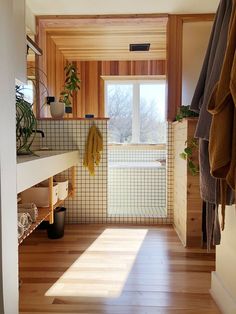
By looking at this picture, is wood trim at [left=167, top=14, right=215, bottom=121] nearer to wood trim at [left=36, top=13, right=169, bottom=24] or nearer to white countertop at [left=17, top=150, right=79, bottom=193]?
wood trim at [left=36, top=13, right=169, bottom=24]

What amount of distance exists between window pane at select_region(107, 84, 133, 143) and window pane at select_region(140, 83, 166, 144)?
201mm

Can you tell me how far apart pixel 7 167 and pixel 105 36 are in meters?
3.16

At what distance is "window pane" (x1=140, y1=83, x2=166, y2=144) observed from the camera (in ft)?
15.4

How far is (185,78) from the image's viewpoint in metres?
2.98

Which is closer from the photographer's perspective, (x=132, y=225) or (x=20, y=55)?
(x=20, y=55)

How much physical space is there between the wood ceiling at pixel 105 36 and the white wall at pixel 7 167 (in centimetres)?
230

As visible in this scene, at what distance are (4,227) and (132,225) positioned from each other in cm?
220

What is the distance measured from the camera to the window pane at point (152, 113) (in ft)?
15.4

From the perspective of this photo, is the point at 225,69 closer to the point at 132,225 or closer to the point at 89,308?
the point at 89,308

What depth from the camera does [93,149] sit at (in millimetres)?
2881

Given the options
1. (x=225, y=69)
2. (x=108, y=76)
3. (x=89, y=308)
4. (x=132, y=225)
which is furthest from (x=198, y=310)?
(x=108, y=76)

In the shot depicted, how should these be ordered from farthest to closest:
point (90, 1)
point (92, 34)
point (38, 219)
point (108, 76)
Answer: point (108, 76) < point (92, 34) < point (90, 1) < point (38, 219)

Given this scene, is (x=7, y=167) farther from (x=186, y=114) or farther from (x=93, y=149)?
(x=93, y=149)

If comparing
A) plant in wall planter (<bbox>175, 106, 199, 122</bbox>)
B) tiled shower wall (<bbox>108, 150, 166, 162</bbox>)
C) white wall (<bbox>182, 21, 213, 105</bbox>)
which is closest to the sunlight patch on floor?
plant in wall planter (<bbox>175, 106, 199, 122</bbox>)
